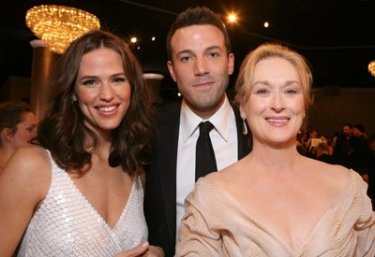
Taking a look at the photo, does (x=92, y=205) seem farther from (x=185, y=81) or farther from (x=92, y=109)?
(x=185, y=81)

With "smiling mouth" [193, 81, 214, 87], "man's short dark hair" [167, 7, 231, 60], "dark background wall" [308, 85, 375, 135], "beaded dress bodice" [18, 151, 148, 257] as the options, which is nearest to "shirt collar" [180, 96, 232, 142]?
"smiling mouth" [193, 81, 214, 87]

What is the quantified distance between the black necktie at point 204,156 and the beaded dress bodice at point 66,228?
48cm

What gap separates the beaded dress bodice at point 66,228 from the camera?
1.66m

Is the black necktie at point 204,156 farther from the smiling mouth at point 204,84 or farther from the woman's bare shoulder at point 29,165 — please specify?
the woman's bare shoulder at point 29,165

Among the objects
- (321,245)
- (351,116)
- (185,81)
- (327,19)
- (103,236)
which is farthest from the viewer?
(351,116)

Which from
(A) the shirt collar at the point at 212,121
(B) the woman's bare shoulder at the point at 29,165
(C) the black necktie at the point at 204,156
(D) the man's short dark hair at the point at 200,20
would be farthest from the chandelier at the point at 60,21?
(B) the woman's bare shoulder at the point at 29,165

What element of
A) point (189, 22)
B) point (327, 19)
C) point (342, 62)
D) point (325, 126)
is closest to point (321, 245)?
point (189, 22)

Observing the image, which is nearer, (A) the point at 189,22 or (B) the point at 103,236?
(B) the point at 103,236

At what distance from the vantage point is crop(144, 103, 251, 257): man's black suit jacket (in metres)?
1.98

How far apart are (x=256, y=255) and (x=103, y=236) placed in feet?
2.01

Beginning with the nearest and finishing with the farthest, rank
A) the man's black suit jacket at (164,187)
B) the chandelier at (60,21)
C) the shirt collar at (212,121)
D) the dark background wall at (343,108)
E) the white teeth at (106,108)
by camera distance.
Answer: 1. the white teeth at (106,108)
2. the man's black suit jacket at (164,187)
3. the shirt collar at (212,121)
4. the chandelier at (60,21)
5. the dark background wall at (343,108)

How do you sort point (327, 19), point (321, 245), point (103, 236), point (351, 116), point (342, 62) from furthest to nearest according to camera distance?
point (351, 116) < point (342, 62) < point (327, 19) < point (103, 236) < point (321, 245)

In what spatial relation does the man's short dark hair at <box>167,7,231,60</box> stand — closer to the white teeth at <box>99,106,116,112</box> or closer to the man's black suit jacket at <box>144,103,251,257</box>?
the man's black suit jacket at <box>144,103,251,257</box>

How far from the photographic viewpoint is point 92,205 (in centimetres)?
175
